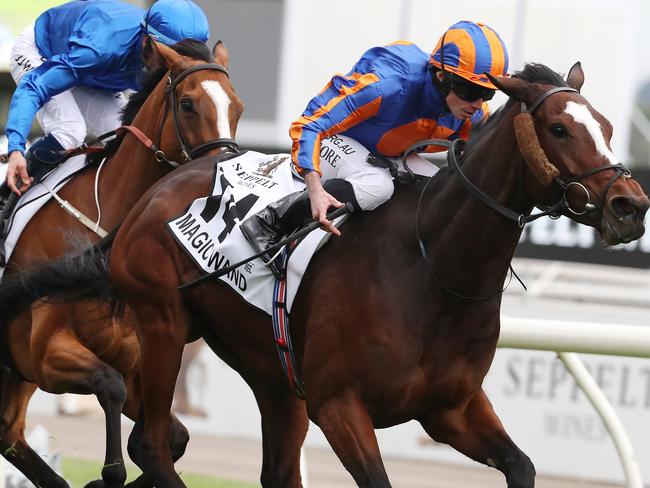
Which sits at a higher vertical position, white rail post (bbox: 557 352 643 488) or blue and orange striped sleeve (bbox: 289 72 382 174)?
blue and orange striped sleeve (bbox: 289 72 382 174)

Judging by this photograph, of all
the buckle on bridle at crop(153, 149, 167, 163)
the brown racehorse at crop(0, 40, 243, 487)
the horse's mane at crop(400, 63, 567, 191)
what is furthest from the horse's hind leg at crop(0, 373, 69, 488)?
the horse's mane at crop(400, 63, 567, 191)

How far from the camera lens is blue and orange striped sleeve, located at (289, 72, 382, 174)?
13.6ft

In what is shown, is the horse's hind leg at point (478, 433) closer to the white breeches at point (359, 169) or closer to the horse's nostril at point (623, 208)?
the white breeches at point (359, 169)

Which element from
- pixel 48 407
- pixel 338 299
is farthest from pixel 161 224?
pixel 48 407

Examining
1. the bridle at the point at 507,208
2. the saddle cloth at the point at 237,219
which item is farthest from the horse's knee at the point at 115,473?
the bridle at the point at 507,208

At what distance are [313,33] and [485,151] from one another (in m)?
8.40

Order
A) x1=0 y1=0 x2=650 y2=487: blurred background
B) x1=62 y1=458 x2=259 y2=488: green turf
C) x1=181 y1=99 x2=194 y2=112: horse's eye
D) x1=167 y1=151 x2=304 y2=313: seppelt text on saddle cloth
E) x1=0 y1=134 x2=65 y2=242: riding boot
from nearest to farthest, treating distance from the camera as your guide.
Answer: x1=167 y1=151 x2=304 y2=313: seppelt text on saddle cloth < x1=181 y1=99 x2=194 y2=112: horse's eye < x1=0 y1=134 x2=65 y2=242: riding boot < x1=62 y1=458 x2=259 y2=488: green turf < x1=0 y1=0 x2=650 y2=487: blurred background

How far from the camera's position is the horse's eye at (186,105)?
5.12 m

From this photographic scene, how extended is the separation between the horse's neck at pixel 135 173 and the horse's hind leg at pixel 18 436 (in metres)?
1.07

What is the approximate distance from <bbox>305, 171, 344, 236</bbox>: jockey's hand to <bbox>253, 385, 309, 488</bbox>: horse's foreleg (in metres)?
0.93

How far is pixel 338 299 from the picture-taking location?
13.6ft

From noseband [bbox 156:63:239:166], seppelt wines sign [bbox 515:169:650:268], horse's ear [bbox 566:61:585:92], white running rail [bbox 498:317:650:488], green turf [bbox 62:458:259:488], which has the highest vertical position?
horse's ear [bbox 566:61:585:92]

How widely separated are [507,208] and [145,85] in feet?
7.13

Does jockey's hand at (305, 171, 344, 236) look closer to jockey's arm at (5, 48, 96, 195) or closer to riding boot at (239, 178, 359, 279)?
riding boot at (239, 178, 359, 279)
